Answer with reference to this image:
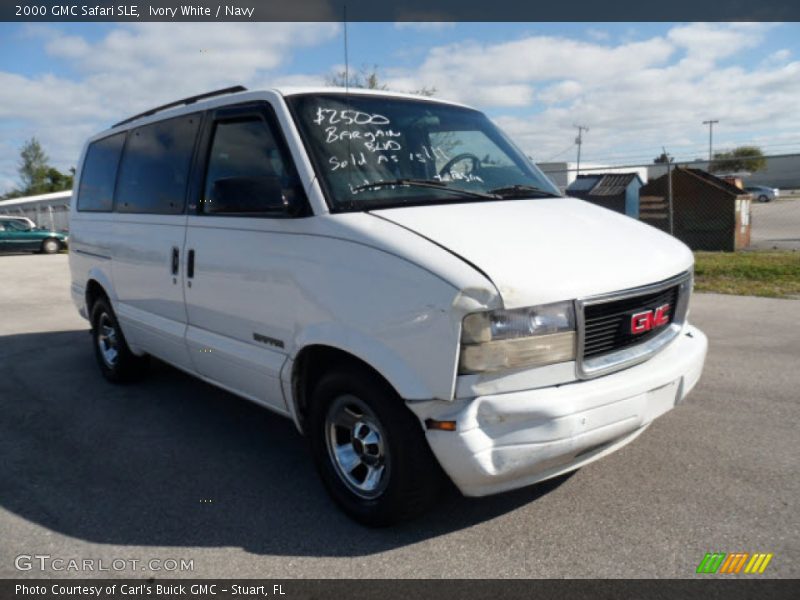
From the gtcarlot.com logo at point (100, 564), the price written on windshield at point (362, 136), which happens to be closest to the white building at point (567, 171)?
the price written on windshield at point (362, 136)

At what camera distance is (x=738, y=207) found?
13961 millimetres

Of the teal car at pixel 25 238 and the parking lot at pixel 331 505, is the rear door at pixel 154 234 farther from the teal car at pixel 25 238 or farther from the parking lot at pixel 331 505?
the teal car at pixel 25 238

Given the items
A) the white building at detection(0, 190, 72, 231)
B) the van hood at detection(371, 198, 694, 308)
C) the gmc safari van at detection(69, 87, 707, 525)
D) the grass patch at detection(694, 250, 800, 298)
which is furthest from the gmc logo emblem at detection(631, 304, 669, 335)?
the white building at detection(0, 190, 72, 231)

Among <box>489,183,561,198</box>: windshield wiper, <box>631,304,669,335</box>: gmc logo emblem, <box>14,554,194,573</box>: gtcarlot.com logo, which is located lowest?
<box>14,554,194,573</box>: gtcarlot.com logo

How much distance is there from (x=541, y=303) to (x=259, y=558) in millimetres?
1705

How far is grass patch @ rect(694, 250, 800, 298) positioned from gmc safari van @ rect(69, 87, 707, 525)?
621cm

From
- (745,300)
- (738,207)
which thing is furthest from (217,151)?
(738,207)

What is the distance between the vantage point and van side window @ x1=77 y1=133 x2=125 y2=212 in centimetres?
553

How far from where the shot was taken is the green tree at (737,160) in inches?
445

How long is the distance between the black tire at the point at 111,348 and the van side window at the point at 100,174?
2.83ft

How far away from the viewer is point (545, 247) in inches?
119

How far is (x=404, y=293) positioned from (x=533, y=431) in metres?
0.78

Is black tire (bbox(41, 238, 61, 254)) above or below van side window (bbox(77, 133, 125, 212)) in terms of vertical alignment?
below

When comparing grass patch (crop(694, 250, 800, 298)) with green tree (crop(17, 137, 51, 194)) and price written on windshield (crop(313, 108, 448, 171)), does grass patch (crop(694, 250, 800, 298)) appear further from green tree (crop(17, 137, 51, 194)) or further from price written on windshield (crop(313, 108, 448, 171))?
green tree (crop(17, 137, 51, 194))
